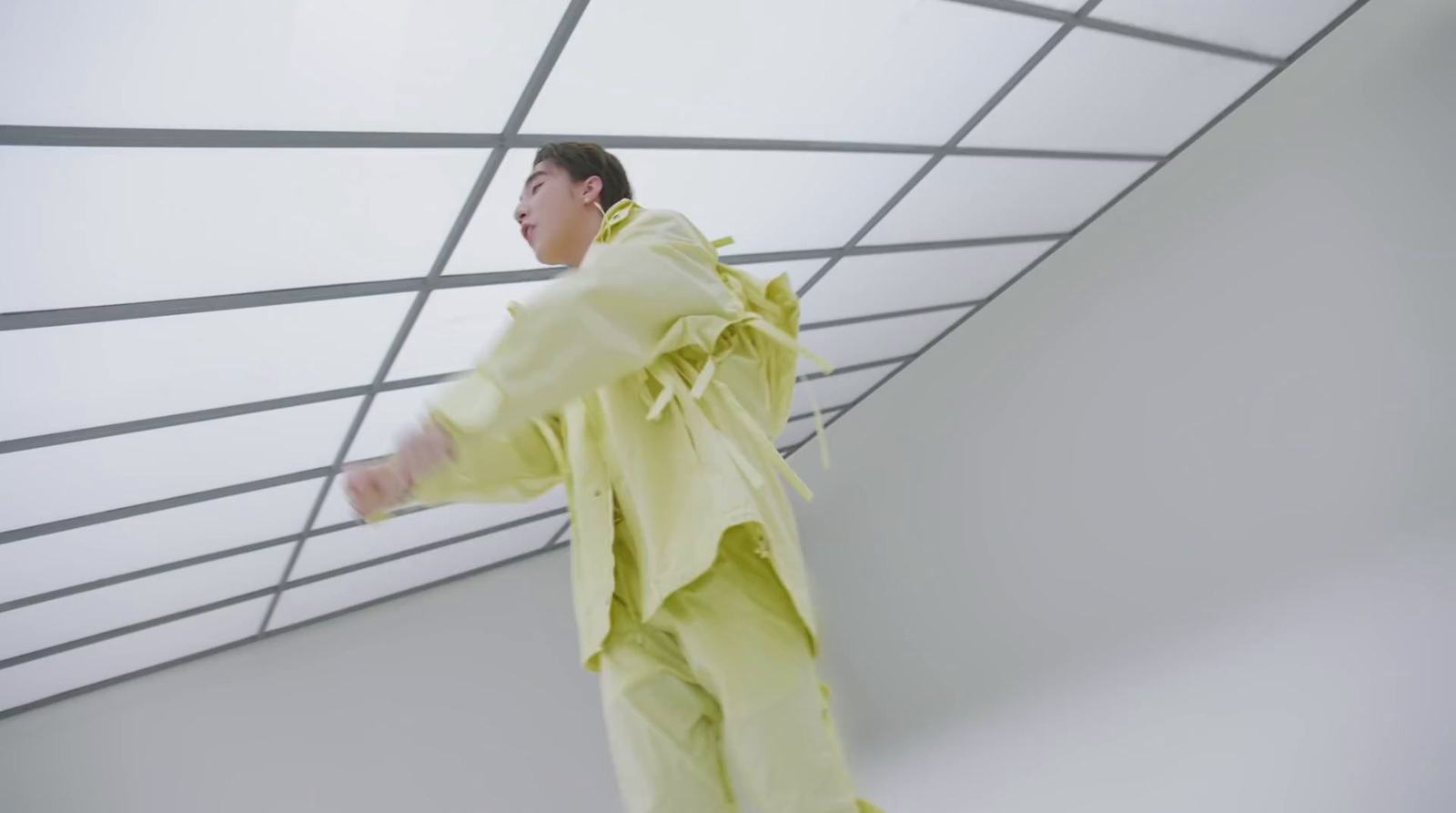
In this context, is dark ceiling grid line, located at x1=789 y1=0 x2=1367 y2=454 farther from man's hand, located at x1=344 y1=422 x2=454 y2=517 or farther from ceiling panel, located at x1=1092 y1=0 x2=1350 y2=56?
man's hand, located at x1=344 y1=422 x2=454 y2=517

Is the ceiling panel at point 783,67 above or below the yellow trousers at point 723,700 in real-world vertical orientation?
above

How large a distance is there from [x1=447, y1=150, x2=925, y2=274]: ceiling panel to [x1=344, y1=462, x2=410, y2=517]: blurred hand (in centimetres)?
157

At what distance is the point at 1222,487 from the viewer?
4.62 m

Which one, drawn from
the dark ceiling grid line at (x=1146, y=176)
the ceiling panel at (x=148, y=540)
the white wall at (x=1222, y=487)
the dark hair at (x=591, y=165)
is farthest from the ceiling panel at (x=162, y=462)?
the dark ceiling grid line at (x=1146, y=176)

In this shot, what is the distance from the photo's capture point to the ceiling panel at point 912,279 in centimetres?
424

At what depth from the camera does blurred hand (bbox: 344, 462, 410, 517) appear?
3.59 ft

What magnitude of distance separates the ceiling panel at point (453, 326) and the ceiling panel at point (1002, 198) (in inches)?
63.9

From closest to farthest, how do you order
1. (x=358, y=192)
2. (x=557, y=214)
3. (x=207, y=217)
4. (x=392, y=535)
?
(x=557, y=214), (x=207, y=217), (x=358, y=192), (x=392, y=535)

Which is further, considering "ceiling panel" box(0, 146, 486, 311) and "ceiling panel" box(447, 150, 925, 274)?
"ceiling panel" box(447, 150, 925, 274)

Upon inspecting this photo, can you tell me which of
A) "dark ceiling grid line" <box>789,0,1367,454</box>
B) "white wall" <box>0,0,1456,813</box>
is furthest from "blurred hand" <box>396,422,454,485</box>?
"dark ceiling grid line" <box>789,0,1367,454</box>

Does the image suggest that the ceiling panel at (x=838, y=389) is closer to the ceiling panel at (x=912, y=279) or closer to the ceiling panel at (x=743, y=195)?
the ceiling panel at (x=912, y=279)

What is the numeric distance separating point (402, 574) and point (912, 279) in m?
3.21

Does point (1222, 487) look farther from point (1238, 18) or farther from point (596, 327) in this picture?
point (596, 327)

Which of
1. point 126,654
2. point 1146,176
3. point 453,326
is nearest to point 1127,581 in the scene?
point 1146,176
